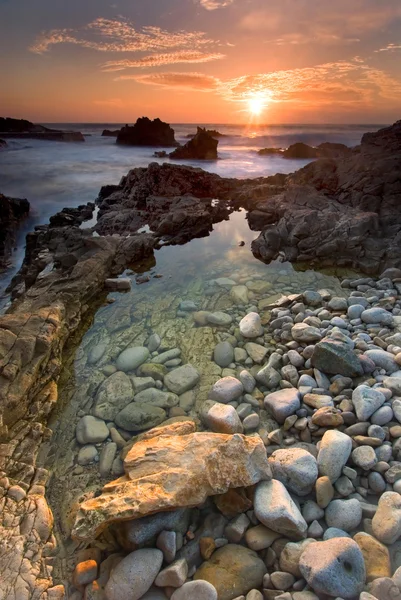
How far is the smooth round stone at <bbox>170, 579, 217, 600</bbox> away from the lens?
187 centimetres

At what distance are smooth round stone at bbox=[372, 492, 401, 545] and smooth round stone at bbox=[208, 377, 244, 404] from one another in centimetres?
152

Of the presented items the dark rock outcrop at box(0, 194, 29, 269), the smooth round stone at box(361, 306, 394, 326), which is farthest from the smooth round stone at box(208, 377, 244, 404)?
the dark rock outcrop at box(0, 194, 29, 269)

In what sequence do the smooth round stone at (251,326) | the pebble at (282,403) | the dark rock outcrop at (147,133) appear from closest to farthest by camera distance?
the pebble at (282,403) < the smooth round stone at (251,326) < the dark rock outcrop at (147,133)

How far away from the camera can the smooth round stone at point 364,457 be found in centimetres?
255

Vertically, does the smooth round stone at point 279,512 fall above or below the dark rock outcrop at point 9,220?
below

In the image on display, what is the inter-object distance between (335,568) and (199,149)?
23822mm

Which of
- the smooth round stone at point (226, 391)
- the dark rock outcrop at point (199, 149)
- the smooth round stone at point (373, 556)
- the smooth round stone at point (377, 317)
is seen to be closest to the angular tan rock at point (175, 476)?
the smooth round stone at point (373, 556)

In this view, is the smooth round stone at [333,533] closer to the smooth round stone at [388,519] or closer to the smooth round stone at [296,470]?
the smooth round stone at [388,519]

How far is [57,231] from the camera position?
25.1 feet

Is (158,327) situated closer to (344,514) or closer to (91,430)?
(91,430)

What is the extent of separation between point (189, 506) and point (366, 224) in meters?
6.88

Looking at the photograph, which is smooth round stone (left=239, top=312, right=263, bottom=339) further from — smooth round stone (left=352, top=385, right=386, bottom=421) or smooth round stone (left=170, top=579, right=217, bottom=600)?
smooth round stone (left=170, top=579, right=217, bottom=600)

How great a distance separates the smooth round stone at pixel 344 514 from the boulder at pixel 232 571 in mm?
572

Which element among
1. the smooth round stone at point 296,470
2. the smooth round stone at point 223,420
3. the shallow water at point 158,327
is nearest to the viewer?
the smooth round stone at point 296,470
